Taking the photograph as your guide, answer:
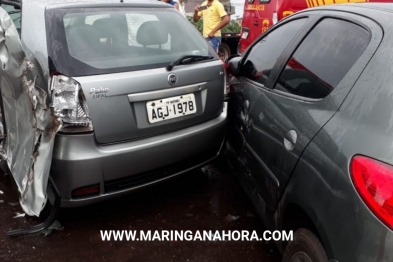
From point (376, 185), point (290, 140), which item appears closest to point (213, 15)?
point (290, 140)

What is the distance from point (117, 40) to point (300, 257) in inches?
70.6

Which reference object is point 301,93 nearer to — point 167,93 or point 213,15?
point 167,93

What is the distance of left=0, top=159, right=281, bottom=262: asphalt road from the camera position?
2.39 m

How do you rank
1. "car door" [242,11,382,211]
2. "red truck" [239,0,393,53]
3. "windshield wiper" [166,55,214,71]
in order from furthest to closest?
"red truck" [239,0,393,53]
"windshield wiper" [166,55,214,71]
"car door" [242,11,382,211]

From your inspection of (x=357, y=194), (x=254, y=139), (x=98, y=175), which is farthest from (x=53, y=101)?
(x=357, y=194)

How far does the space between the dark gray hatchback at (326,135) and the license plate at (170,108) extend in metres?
0.40

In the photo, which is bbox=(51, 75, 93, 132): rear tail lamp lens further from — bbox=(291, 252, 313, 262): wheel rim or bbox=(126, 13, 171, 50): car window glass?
bbox=(291, 252, 313, 262): wheel rim

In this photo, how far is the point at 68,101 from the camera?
2141 mm

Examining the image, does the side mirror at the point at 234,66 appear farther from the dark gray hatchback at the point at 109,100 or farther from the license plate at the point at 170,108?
the license plate at the point at 170,108

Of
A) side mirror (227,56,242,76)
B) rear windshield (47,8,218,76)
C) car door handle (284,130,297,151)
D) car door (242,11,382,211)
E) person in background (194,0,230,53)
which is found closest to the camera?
car door (242,11,382,211)

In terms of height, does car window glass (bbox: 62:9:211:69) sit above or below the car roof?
below

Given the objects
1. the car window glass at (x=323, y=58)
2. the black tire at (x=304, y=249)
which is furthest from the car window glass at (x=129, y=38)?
the black tire at (x=304, y=249)

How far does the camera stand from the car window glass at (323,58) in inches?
67.4

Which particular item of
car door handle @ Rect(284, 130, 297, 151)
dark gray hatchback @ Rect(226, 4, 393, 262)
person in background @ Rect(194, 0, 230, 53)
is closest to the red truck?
person in background @ Rect(194, 0, 230, 53)
